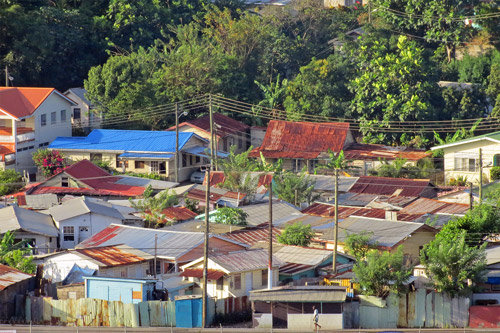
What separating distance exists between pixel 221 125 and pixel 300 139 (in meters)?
5.19

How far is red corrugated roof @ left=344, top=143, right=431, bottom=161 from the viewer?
55.7 meters

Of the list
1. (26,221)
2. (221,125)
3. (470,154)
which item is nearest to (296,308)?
(26,221)

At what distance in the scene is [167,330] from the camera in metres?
30.4

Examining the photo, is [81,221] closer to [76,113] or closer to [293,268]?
[293,268]

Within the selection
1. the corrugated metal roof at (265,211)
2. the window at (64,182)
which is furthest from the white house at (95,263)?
the window at (64,182)

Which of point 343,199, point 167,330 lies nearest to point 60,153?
point 343,199

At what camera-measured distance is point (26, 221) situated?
40.1 meters

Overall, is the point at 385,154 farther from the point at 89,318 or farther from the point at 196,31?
the point at 89,318

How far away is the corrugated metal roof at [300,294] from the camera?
101ft

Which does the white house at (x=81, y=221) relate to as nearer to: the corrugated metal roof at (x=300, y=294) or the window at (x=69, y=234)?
the window at (x=69, y=234)

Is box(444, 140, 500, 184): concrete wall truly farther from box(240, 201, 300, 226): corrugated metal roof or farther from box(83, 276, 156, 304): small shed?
box(83, 276, 156, 304): small shed

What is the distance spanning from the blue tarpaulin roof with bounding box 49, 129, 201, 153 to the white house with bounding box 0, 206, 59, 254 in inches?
561

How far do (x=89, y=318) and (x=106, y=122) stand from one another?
29.8 m

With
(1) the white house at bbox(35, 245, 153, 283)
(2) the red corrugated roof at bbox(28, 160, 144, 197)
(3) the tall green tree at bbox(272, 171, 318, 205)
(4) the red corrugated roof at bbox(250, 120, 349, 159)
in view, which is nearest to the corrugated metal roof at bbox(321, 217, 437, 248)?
(3) the tall green tree at bbox(272, 171, 318, 205)
